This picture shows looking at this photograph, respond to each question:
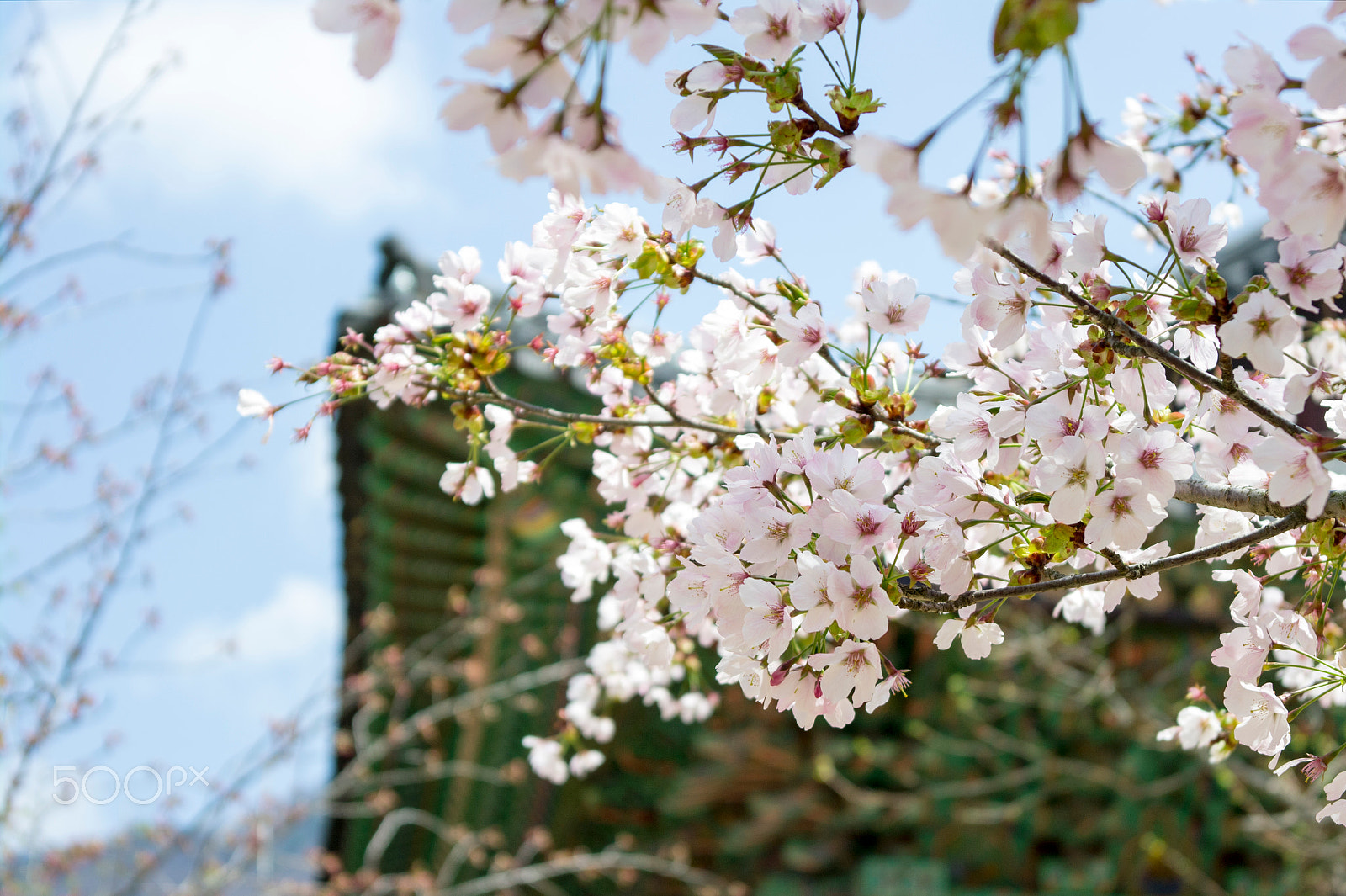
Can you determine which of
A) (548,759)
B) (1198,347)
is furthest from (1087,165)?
(548,759)

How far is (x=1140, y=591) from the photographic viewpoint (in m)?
1.04

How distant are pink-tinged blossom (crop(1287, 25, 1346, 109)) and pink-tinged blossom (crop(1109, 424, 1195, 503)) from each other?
14.5 inches

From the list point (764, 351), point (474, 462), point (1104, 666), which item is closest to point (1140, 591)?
point (764, 351)

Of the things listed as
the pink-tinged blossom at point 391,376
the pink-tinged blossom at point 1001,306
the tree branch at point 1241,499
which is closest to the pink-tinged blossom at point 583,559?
the pink-tinged blossom at point 391,376

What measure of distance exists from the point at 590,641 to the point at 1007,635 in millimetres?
1500

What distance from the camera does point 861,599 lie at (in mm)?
899

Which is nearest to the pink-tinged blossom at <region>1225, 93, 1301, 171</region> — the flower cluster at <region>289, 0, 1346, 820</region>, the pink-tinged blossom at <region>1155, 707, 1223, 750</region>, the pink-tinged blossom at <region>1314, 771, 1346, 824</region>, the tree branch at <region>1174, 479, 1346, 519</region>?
the flower cluster at <region>289, 0, 1346, 820</region>

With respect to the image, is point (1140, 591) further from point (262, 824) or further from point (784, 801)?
point (262, 824)

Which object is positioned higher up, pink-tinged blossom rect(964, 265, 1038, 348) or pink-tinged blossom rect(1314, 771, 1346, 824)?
pink-tinged blossom rect(964, 265, 1038, 348)

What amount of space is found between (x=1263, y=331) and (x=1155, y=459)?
16 centimetres

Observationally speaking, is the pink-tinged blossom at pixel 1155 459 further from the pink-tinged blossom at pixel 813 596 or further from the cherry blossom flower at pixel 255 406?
the cherry blossom flower at pixel 255 406

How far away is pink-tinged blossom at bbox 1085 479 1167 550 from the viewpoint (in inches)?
37.0

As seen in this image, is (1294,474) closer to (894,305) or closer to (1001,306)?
(1001,306)

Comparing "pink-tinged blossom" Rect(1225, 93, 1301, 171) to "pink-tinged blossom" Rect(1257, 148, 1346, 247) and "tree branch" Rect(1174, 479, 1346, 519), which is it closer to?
"pink-tinged blossom" Rect(1257, 148, 1346, 247)
